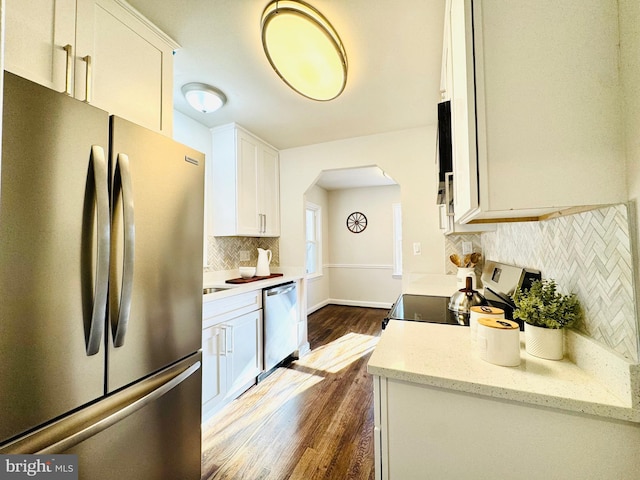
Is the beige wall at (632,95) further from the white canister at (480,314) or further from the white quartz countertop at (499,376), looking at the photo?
the white canister at (480,314)

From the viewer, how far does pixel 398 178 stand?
8.84 ft

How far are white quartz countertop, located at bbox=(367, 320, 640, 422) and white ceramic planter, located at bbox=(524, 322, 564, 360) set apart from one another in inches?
0.7

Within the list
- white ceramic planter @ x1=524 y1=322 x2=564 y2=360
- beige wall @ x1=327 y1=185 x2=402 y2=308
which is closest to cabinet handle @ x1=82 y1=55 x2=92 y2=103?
white ceramic planter @ x1=524 y1=322 x2=564 y2=360

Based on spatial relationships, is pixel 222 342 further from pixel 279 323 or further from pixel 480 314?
pixel 480 314

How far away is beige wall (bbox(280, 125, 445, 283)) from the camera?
8.43 ft

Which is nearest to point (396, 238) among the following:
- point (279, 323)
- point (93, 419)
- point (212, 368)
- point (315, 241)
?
point (315, 241)

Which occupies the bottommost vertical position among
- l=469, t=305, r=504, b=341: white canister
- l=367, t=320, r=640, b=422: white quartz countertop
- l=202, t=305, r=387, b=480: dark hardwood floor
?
l=202, t=305, r=387, b=480: dark hardwood floor

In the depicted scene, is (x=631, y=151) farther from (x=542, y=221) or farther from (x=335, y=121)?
(x=335, y=121)

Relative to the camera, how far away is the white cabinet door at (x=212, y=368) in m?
1.75

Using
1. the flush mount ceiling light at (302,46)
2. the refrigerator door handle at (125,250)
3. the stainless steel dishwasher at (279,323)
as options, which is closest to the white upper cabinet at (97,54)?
the refrigerator door handle at (125,250)

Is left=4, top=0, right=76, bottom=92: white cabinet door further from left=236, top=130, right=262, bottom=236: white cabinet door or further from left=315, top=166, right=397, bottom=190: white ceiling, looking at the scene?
left=315, top=166, right=397, bottom=190: white ceiling

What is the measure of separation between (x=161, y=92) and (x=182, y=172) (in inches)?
23.0

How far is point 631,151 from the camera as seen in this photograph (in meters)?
0.62

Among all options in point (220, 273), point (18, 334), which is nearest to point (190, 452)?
point (18, 334)
